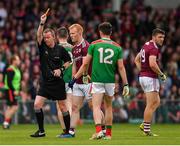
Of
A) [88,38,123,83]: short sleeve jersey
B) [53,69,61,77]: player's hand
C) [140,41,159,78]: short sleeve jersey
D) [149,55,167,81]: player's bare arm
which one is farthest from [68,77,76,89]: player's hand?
[140,41,159,78]: short sleeve jersey

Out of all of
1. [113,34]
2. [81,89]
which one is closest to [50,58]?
[81,89]

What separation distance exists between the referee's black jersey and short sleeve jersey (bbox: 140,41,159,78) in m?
2.11

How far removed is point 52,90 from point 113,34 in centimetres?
1575

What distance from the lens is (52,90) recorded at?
2094 centimetres

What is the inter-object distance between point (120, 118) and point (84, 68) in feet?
39.0

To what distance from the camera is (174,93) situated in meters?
32.8

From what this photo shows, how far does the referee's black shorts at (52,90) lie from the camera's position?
68.7ft

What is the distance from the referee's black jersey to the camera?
21.0m

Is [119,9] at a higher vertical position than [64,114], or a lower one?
higher

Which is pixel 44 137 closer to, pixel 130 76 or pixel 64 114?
pixel 64 114

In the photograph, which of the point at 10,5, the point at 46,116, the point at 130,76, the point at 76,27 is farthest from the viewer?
the point at 10,5

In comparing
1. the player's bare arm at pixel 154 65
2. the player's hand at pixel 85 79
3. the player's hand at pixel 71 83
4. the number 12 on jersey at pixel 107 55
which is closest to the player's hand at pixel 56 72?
the player's hand at pixel 71 83

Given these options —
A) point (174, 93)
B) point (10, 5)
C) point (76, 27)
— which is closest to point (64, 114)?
point (76, 27)

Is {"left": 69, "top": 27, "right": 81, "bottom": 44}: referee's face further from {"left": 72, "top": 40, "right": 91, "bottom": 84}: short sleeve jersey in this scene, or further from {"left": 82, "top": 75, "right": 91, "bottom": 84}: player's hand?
{"left": 82, "top": 75, "right": 91, "bottom": 84}: player's hand
